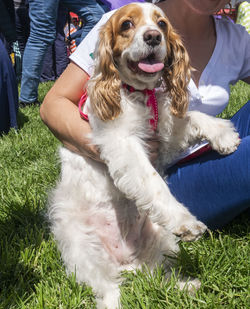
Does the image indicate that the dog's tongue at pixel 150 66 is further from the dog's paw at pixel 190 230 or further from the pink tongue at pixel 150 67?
the dog's paw at pixel 190 230

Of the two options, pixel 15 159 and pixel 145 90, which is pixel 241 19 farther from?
pixel 15 159

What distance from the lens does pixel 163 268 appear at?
1.98 m

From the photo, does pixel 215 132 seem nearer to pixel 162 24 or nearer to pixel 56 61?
pixel 162 24

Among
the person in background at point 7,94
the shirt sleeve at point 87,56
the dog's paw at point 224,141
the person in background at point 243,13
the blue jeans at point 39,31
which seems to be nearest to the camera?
the dog's paw at point 224,141

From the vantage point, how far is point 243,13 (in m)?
4.16

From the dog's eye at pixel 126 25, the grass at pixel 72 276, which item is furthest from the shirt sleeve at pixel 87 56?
the grass at pixel 72 276

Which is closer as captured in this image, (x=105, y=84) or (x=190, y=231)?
(x=190, y=231)

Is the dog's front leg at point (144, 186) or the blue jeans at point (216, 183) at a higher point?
the dog's front leg at point (144, 186)

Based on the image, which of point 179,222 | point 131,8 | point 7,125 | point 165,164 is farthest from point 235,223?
point 7,125

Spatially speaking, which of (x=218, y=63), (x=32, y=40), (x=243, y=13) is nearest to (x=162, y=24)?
(x=218, y=63)

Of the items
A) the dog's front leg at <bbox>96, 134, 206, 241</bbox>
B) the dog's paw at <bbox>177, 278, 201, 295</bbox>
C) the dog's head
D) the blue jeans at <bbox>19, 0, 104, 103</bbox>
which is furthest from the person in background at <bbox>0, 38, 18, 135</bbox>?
the dog's paw at <bbox>177, 278, 201, 295</bbox>

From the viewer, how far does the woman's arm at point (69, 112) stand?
2195mm

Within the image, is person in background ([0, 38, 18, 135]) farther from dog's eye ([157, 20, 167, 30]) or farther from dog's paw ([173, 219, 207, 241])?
dog's paw ([173, 219, 207, 241])

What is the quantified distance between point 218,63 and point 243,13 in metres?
2.08
